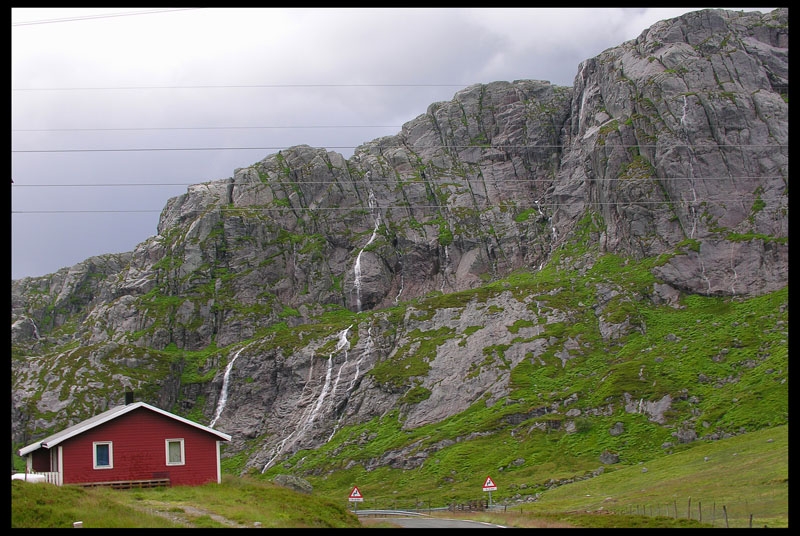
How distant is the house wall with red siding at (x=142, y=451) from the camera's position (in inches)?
1818

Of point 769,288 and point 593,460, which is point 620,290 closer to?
point 769,288

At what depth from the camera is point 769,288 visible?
4454 inches

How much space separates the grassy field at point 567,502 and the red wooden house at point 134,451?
2029 mm

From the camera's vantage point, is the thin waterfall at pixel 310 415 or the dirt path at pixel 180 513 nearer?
the dirt path at pixel 180 513

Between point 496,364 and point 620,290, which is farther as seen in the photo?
point 620,290

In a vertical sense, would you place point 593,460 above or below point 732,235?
below

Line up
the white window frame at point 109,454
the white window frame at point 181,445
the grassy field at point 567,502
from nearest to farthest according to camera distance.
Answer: the grassy field at point 567,502 → the white window frame at point 109,454 → the white window frame at point 181,445

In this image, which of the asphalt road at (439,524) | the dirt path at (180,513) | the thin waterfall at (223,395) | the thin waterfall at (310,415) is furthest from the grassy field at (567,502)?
the thin waterfall at (223,395)

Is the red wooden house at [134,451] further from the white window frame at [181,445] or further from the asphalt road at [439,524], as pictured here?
the asphalt road at [439,524]

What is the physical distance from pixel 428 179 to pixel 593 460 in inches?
3783

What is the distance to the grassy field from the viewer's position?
30.6m

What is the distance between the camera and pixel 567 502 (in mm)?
61000

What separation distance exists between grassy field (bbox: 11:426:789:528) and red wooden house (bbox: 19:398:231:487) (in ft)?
6.66

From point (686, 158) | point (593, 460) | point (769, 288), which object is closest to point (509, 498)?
point (593, 460)
